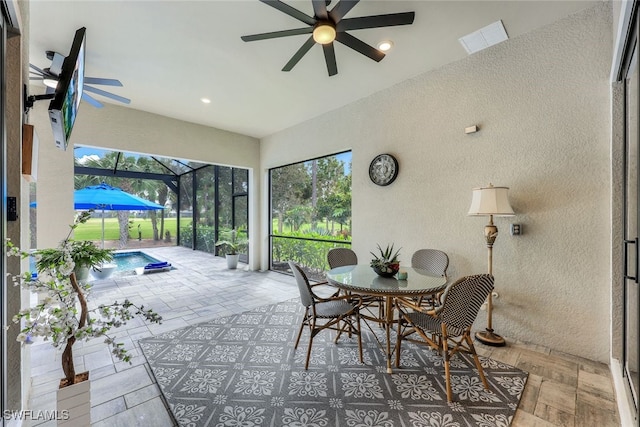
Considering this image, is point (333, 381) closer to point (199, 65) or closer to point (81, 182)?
point (199, 65)

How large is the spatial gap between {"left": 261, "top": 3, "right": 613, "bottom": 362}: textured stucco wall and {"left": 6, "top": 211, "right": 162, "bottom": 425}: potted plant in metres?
3.27

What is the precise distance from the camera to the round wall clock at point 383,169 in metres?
3.85

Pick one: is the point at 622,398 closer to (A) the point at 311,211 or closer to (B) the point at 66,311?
(B) the point at 66,311

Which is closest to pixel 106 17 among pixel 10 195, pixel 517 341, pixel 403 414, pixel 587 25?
pixel 10 195

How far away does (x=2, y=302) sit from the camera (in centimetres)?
150

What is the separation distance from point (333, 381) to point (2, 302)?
7.31 ft

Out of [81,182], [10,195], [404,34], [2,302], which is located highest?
[404,34]

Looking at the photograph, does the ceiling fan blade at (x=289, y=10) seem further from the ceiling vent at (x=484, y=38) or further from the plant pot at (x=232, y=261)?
the plant pot at (x=232, y=261)

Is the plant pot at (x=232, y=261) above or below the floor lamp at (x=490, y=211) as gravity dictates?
below

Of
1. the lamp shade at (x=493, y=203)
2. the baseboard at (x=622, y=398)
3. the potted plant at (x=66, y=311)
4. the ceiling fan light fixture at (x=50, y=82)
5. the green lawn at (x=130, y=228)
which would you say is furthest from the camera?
the green lawn at (x=130, y=228)

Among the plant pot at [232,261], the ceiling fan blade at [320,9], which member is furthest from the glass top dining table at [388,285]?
the plant pot at [232,261]

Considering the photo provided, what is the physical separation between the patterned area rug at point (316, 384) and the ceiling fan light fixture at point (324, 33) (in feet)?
9.35

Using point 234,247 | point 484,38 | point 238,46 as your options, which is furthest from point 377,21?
point 234,247

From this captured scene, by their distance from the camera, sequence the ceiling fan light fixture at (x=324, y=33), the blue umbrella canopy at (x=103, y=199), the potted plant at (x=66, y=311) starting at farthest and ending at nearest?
the blue umbrella canopy at (x=103, y=199) → the ceiling fan light fixture at (x=324, y=33) → the potted plant at (x=66, y=311)
